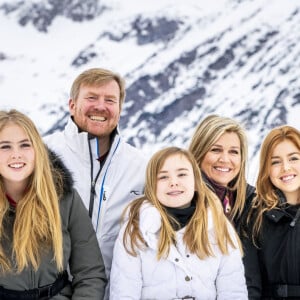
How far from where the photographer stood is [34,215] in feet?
5.91

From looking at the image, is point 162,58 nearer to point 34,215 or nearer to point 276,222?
point 276,222

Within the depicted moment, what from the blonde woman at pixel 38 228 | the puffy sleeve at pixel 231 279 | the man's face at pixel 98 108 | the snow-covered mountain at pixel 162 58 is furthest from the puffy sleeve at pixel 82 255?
the snow-covered mountain at pixel 162 58

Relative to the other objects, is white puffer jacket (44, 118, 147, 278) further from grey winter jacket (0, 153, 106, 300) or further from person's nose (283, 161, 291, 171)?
person's nose (283, 161, 291, 171)

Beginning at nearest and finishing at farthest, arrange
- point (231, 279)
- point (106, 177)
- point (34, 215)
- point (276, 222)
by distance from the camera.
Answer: point (34, 215)
point (231, 279)
point (276, 222)
point (106, 177)

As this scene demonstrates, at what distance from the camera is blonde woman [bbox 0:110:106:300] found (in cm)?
176

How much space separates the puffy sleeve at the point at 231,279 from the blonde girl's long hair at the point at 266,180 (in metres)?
0.26

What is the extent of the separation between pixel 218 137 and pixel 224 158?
95mm

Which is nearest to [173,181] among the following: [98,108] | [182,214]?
[182,214]

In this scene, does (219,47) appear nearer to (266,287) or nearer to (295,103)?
(295,103)

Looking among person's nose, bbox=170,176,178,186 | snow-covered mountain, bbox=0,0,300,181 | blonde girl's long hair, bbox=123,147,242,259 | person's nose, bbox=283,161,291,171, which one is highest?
snow-covered mountain, bbox=0,0,300,181

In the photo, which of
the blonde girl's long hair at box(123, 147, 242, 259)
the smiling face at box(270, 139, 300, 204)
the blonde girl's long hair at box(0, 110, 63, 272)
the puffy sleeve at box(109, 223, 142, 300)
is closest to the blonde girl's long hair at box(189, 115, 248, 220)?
the smiling face at box(270, 139, 300, 204)

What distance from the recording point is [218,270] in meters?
1.92

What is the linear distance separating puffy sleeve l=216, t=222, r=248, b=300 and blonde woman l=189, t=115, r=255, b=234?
15.6 inches

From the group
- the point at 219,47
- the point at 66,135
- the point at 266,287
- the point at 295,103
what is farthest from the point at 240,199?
the point at 219,47
